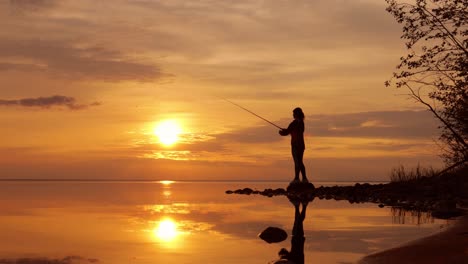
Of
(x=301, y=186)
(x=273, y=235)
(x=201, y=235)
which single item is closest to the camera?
(x=273, y=235)

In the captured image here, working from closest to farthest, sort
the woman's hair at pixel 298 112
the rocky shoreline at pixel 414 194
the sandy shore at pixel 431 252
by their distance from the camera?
the sandy shore at pixel 431 252, the rocky shoreline at pixel 414 194, the woman's hair at pixel 298 112

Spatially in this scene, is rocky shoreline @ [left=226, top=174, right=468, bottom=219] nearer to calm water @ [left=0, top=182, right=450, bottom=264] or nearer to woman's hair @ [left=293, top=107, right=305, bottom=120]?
calm water @ [left=0, top=182, right=450, bottom=264]

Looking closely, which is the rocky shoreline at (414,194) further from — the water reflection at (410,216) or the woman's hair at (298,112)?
the woman's hair at (298,112)

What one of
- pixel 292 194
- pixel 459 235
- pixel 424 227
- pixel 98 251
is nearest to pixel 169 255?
pixel 98 251

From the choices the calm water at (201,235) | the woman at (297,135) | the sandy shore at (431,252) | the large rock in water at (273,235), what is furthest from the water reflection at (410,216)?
the woman at (297,135)

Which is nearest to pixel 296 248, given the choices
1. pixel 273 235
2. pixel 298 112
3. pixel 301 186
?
pixel 273 235

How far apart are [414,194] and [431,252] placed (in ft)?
59.7

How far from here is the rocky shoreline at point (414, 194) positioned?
21.3m

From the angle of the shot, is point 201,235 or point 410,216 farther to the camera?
point 410,216

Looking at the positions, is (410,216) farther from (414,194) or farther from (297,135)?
(297,135)

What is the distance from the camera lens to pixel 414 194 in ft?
93.2

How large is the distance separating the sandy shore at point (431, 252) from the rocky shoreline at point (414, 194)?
6.81m

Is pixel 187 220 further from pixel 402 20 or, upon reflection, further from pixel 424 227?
pixel 402 20

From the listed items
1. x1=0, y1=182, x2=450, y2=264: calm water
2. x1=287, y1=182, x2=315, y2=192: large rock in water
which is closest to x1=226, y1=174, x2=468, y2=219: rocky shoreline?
x1=287, y1=182, x2=315, y2=192: large rock in water
